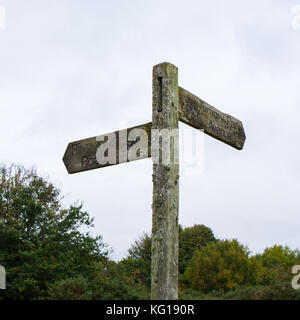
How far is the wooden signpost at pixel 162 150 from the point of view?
319 cm

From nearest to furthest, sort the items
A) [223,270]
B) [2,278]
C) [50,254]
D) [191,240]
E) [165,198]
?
1. [165,198]
2. [2,278]
3. [50,254]
4. [223,270]
5. [191,240]

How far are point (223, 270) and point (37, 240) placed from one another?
42.1 feet

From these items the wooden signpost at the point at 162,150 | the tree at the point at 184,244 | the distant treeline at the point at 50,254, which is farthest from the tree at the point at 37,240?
the wooden signpost at the point at 162,150

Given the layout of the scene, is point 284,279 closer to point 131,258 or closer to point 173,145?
point 131,258

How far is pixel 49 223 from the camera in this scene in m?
21.2

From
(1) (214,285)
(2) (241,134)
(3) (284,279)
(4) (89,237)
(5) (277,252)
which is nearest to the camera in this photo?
(2) (241,134)

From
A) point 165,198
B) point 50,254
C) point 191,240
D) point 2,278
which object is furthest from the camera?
point 191,240

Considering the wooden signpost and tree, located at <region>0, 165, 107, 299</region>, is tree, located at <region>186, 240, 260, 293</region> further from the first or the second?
the wooden signpost

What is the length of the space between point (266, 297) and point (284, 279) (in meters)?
1.89

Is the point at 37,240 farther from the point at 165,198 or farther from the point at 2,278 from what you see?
the point at 165,198

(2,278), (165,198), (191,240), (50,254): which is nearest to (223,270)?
(191,240)

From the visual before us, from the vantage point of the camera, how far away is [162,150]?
10.7 feet

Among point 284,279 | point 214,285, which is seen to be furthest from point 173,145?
point 214,285

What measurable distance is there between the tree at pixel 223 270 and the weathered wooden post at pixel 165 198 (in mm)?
25465
